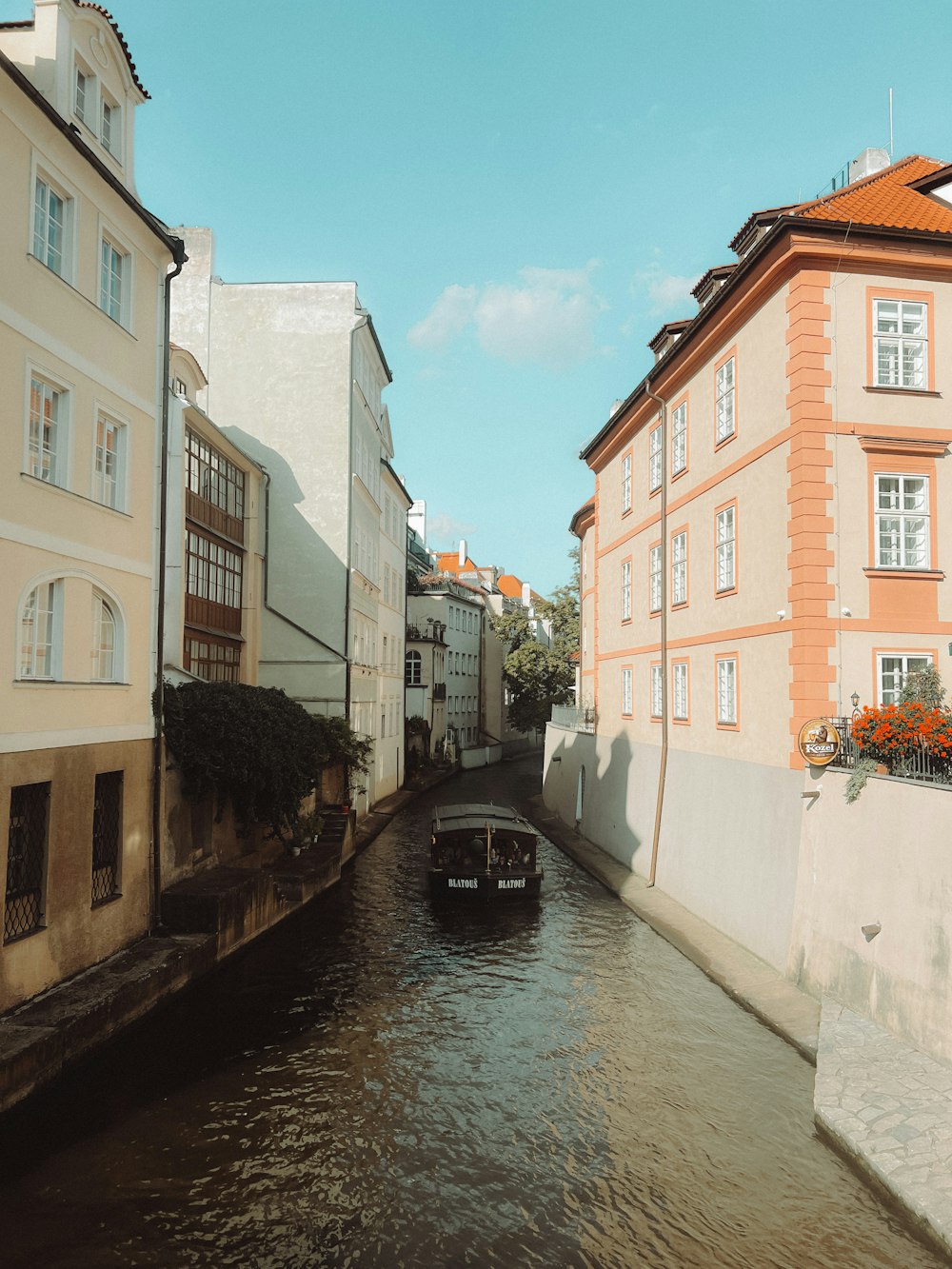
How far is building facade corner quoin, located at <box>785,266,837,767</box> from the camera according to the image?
543 inches

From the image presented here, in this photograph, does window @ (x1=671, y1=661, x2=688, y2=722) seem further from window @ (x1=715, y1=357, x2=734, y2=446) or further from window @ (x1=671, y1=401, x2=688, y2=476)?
window @ (x1=715, y1=357, x2=734, y2=446)

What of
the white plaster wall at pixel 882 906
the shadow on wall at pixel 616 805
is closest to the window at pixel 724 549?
→ the white plaster wall at pixel 882 906

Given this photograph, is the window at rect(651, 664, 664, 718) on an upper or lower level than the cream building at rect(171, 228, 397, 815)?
lower

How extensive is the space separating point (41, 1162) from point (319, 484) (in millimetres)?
21513

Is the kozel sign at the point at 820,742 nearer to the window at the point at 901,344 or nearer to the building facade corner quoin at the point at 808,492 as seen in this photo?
the building facade corner quoin at the point at 808,492

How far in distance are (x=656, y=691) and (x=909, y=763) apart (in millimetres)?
10653

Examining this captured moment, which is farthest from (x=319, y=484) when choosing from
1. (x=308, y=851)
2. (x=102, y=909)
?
(x=102, y=909)

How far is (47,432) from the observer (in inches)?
472

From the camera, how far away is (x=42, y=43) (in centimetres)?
1206

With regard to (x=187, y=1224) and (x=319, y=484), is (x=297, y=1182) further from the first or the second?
(x=319, y=484)

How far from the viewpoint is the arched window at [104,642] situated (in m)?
12.9

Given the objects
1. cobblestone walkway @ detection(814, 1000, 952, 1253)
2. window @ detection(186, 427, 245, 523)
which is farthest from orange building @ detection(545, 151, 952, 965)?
window @ detection(186, 427, 245, 523)

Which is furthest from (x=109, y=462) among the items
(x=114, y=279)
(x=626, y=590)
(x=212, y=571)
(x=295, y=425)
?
(x=295, y=425)

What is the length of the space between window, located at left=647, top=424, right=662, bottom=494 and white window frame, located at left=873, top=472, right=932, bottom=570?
7.59m
